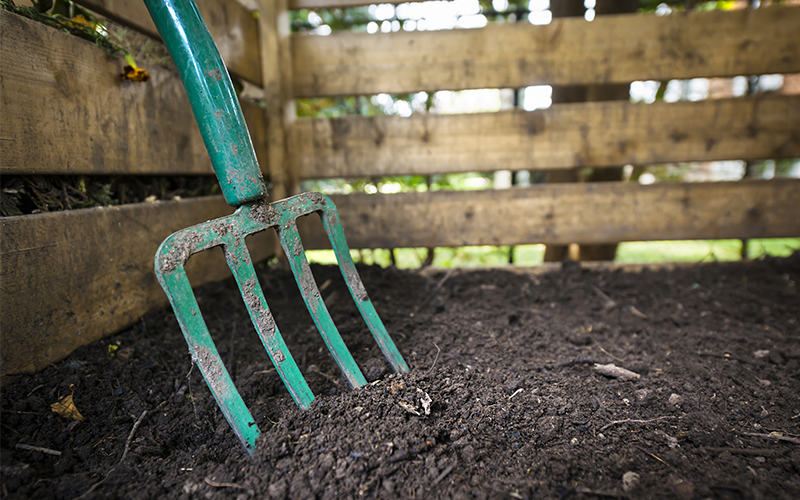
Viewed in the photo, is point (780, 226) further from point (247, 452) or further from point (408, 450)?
point (247, 452)

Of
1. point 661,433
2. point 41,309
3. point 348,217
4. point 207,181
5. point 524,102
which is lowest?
point 661,433

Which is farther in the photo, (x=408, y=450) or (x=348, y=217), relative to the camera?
(x=348, y=217)

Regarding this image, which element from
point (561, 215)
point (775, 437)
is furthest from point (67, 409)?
point (561, 215)

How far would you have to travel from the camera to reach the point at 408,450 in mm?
921

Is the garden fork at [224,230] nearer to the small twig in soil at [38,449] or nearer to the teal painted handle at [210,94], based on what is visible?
the teal painted handle at [210,94]

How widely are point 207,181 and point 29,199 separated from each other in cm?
73

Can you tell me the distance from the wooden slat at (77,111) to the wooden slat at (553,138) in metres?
0.74

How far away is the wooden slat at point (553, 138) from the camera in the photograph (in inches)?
Result: 77.6

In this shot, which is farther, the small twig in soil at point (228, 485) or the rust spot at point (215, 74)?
the rust spot at point (215, 74)

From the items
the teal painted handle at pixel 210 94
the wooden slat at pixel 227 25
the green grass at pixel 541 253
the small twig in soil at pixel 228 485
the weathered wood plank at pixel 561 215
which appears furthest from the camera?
the green grass at pixel 541 253

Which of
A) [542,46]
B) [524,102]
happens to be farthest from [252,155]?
[524,102]

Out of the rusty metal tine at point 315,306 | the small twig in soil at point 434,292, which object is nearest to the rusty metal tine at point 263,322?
the rusty metal tine at point 315,306

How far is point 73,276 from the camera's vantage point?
1109 mm

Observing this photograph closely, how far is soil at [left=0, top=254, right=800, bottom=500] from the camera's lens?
87 cm
